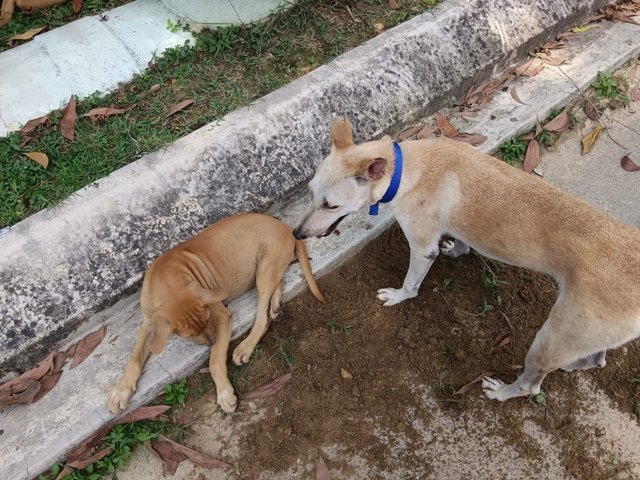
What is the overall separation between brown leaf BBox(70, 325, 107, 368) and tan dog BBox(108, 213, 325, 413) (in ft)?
1.21

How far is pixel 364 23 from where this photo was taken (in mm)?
5215

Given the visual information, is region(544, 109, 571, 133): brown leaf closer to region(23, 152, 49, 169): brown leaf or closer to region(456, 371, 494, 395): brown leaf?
region(456, 371, 494, 395): brown leaf

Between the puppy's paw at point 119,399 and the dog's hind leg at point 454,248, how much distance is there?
8.70 ft

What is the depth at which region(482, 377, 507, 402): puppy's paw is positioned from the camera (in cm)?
351

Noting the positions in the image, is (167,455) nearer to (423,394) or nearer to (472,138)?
(423,394)

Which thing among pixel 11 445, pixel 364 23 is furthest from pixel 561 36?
pixel 11 445

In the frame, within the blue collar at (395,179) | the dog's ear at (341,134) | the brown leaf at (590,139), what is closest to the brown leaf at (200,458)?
the blue collar at (395,179)

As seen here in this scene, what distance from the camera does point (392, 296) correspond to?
3.97 meters

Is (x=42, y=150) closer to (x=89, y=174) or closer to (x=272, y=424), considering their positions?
(x=89, y=174)

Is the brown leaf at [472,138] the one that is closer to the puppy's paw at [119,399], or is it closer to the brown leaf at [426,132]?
the brown leaf at [426,132]

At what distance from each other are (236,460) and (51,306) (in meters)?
1.66

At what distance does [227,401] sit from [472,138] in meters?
3.21

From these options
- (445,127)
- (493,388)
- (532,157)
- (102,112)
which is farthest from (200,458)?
(532,157)

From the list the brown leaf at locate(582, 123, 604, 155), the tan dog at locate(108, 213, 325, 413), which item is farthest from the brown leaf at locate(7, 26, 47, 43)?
the brown leaf at locate(582, 123, 604, 155)
